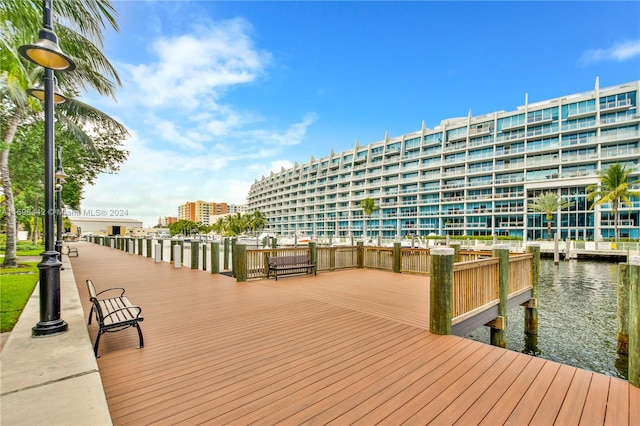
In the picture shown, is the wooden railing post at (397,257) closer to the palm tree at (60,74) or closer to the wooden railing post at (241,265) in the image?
the wooden railing post at (241,265)

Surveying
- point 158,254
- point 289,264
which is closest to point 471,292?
point 289,264

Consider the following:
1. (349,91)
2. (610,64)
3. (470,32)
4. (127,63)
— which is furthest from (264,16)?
(610,64)

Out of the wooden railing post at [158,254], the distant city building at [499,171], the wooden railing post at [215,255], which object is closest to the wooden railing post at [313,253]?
the wooden railing post at [215,255]

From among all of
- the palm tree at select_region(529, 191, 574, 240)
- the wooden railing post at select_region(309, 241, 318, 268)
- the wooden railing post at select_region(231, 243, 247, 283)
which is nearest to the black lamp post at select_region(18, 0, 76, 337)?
the wooden railing post at select_region(231, 243, 247, 283)

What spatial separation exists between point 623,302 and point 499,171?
177 feet

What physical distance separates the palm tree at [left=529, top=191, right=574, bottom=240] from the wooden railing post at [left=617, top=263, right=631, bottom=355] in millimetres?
42413

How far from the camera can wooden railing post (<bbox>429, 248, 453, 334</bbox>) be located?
15.9ft

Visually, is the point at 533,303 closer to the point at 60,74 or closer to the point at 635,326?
the point at 635,326

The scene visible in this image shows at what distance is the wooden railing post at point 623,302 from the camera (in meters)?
5.82

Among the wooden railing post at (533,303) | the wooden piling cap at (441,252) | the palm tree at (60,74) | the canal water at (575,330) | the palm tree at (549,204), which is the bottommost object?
the canal water at (575,330)

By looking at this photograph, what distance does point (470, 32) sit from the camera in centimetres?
2502

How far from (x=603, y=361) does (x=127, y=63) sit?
21.1 metres

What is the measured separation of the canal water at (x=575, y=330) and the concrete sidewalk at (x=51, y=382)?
28.9ft

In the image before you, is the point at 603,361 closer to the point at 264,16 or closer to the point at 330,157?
the point at 264,16
